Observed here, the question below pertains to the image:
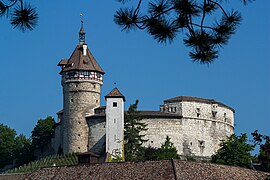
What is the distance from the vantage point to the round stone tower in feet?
229

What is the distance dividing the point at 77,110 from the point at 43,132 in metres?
15.0

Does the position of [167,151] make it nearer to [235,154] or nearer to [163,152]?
[163,152]

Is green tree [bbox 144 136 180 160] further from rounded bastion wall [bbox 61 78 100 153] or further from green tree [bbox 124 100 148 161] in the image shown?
rounded bastion wall [bbox 61 78 100 153]

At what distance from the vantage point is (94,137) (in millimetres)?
69250

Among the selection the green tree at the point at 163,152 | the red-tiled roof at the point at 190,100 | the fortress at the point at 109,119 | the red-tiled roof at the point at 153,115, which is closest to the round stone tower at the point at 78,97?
the fortress at the point at 109,119

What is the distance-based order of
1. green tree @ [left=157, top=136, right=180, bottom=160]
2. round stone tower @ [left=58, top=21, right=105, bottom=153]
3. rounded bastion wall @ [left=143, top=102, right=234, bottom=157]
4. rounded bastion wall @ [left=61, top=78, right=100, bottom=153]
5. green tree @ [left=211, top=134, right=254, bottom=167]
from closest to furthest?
green tree @ [left=211, top=134, right=254, bottom=167], green tree @ [left=157, top=136, right=180, bottom=160], rounded bastion wall @ [left=61, top=78, right=100, bottom=153], round stone tower @ [left=58, top=21, right=105, bottom=153], rounded bastion wall @ [left=143, top=102, right=234, bottom=157]

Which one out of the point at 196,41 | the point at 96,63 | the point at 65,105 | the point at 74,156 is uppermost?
the point at 96,63

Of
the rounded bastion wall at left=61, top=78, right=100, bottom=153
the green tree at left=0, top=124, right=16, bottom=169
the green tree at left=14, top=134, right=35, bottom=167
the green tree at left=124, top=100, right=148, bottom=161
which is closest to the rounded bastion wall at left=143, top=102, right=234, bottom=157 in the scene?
the green tree at left=124, top=100, right=148, bottom=161

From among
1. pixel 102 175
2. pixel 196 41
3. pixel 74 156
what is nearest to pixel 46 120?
pixel 74 156

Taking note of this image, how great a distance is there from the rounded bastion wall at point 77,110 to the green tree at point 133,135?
444cm

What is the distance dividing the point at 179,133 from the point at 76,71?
39.9 ft

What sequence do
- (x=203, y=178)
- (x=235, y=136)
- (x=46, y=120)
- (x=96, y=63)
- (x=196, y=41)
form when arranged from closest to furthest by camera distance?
(x=196, y=41), (x=203, y=178), (x=235, y=136), (x=96, y=63), (x=46, y=120)

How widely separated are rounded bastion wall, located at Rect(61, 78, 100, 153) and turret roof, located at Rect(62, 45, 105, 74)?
1.58 m

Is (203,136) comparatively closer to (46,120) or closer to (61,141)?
(61,141)
